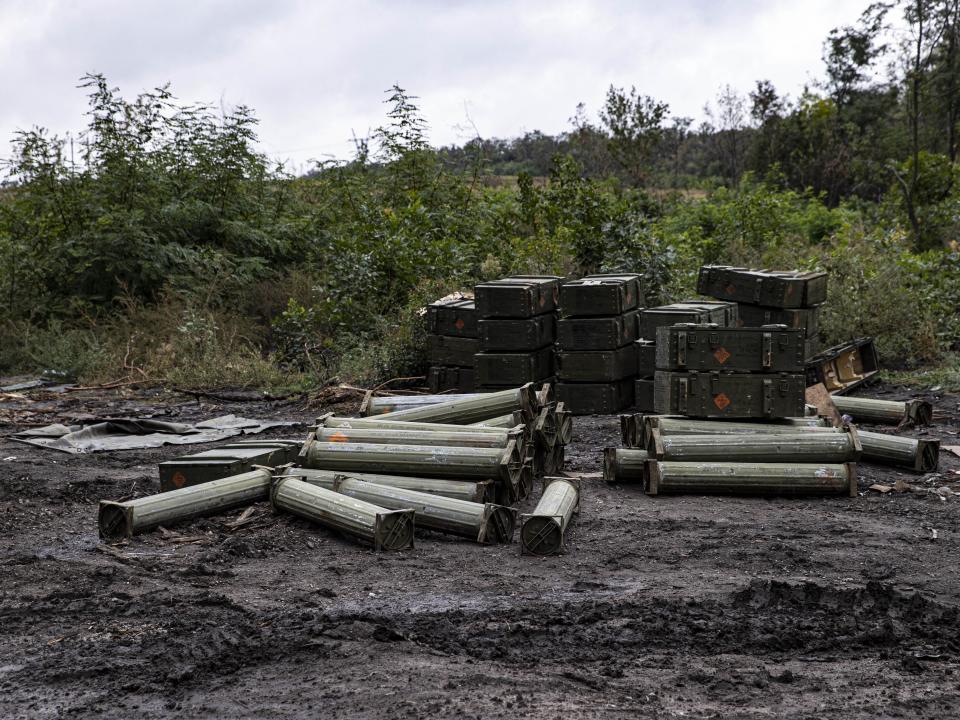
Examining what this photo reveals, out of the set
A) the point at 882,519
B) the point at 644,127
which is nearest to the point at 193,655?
the point at 882,519

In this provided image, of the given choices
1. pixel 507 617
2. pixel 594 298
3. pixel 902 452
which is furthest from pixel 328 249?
pixel 507 617

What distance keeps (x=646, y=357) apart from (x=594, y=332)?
2.13ft

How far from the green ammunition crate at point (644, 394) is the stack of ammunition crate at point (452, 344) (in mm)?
2030

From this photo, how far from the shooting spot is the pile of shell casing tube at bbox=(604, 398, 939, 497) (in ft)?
25.6

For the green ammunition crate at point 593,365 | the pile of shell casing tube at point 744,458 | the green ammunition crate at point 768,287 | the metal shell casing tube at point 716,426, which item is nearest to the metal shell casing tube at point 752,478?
the pile of shell casing tube at point 744,458

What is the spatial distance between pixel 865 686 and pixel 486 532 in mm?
2819

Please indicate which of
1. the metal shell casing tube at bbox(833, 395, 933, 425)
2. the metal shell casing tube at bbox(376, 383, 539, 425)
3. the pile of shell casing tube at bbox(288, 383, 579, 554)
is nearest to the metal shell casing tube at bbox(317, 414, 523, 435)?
the pile of shell casing tube at bbox(288, 383, 579, 554)

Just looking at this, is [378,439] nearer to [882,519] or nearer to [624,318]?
[882,519]

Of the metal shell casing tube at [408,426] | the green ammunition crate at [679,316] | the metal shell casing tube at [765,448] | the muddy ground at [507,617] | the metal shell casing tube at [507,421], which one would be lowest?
the muddy ground at [507,617]

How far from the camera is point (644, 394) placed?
1148 centimetres

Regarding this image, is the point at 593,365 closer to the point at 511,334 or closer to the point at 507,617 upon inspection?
the point at 511,334

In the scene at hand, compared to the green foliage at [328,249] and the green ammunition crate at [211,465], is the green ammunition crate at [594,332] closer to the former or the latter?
the green foliage at [328,249]

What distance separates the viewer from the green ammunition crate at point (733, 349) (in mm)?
8758

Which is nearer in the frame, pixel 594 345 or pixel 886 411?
pixel 886 411
